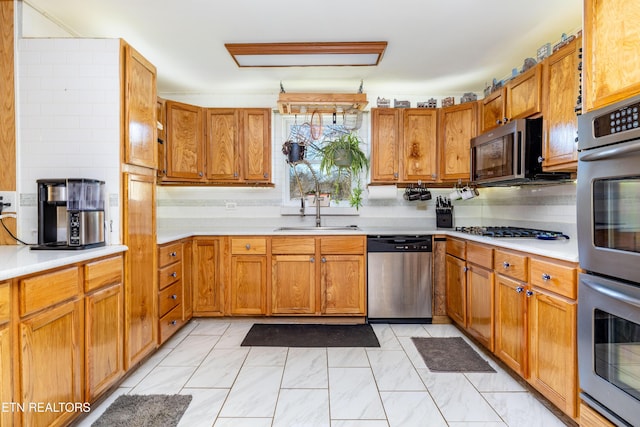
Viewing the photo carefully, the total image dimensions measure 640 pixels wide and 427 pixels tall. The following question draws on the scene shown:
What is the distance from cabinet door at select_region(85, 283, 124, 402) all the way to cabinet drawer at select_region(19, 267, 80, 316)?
0.49 feet

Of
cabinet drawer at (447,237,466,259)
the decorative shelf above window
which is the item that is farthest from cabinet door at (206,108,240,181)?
cabinet drawer at (447,237,466,259)

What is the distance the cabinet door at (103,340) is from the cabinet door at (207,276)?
1.14 metres

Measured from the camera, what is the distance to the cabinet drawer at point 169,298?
2.60m

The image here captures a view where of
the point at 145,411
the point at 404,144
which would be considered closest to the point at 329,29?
the point at 404,144

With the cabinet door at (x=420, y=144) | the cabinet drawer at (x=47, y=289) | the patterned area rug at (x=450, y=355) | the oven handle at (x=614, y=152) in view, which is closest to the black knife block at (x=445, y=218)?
the cabinet door at (x=420, y=144)

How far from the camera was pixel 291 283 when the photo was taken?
10.5 feet

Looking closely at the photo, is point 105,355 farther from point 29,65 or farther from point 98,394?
point 29,65

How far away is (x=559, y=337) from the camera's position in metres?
1.72

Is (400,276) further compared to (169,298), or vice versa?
(400,276)

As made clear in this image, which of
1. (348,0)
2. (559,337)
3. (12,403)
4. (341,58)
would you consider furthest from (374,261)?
(12,403)

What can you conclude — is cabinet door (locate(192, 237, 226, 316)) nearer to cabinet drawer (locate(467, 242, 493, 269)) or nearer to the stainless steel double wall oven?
cabinet drawer (locate(467, 242, 493, 269))

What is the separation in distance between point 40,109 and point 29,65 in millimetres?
275

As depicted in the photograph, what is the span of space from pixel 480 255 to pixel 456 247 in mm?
421

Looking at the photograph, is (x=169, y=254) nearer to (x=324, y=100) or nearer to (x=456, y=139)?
(x=324, y=100)
